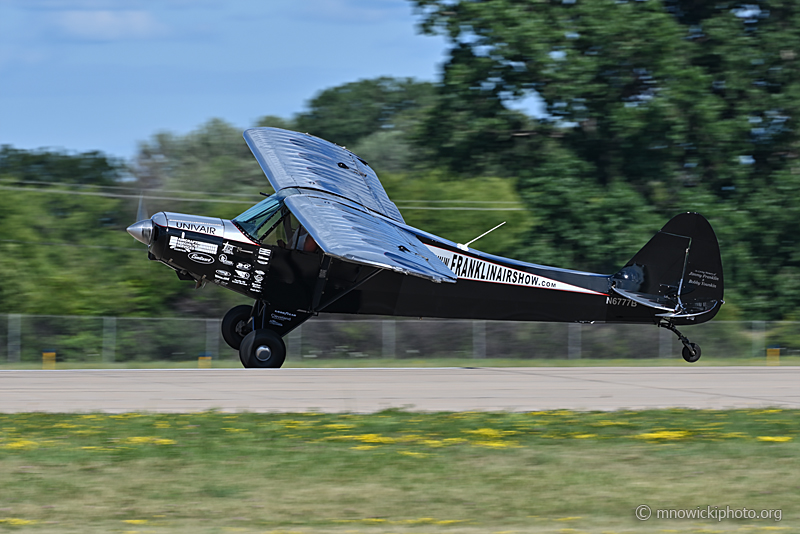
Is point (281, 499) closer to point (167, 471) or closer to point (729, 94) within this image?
point (167, 471)

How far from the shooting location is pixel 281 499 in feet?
21.3

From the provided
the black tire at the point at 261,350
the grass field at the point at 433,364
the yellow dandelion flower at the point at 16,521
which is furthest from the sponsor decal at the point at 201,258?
the yellow dandelion flower at the point at 16,521

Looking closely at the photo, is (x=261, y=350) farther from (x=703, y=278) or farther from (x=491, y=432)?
(x=703, y=278)

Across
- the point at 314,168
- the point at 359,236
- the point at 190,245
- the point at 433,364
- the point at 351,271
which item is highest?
the point at 314,168

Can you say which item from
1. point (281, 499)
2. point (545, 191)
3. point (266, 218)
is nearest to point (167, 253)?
point (266, 218)

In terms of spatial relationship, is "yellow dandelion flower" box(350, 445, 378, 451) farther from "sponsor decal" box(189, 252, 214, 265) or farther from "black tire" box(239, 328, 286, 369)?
"sponsor decal" box(189, 252, 214, 265)

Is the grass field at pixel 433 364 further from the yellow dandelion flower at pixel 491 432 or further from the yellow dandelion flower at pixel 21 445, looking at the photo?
the yellow dandelion flower at pixel 491 432

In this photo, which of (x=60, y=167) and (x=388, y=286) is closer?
(x=388, y=286)

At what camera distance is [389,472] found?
24.1 ft

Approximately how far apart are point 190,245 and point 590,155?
69.4 feet

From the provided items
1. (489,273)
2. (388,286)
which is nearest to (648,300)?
(489,273)

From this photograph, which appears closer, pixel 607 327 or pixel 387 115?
pixel 607 327

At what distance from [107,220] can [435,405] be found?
29.7 meters

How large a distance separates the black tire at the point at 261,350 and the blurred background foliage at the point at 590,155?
654 inches
